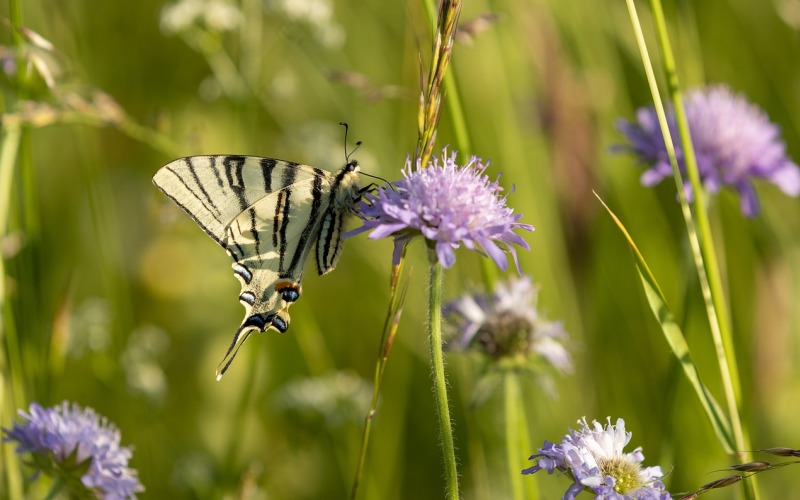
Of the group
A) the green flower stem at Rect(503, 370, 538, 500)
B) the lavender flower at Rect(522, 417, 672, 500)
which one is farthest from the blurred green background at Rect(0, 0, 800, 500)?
the lavender flower at Rect(522, 417, 672, 500)

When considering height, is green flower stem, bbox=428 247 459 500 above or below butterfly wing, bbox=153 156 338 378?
below

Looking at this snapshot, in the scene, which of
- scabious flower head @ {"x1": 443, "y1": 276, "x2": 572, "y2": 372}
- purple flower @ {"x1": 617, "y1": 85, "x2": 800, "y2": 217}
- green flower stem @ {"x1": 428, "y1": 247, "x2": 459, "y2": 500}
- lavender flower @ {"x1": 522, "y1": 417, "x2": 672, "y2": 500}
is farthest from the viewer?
purple flower @ {"x1": 617, "y1": 85, "x2": 800, "y2": 217}

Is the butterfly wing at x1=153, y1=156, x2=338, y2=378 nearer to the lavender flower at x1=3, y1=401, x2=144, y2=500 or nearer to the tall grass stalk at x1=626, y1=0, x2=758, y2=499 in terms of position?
the lavender flower at x1=3, y1=401, x2=144, y2=500

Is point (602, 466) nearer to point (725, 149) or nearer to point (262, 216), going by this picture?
point (262, 216)

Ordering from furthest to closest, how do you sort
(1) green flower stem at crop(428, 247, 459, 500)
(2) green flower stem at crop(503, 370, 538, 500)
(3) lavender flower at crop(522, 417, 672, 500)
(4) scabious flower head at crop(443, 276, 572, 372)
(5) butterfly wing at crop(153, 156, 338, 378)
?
1. (4) scabious flower head at crop(443, 276, 572, 372)
2. (5) butterfly wing at crop(153, 156, 338, 378)
3. (2) green flower stem at crop(503, 370, 538, 500)
4. (1) green flower stem at crop(428, 247, 459, 500)
5. (3) lavender flower at crop(522, 417, 672, 500)

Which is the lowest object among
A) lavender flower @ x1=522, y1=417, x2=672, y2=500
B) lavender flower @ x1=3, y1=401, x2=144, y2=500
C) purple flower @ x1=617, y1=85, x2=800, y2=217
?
lavender flower @ x1=522, y1=417, x2=672, y2=500

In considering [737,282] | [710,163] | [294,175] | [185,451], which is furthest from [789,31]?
[185,451]
